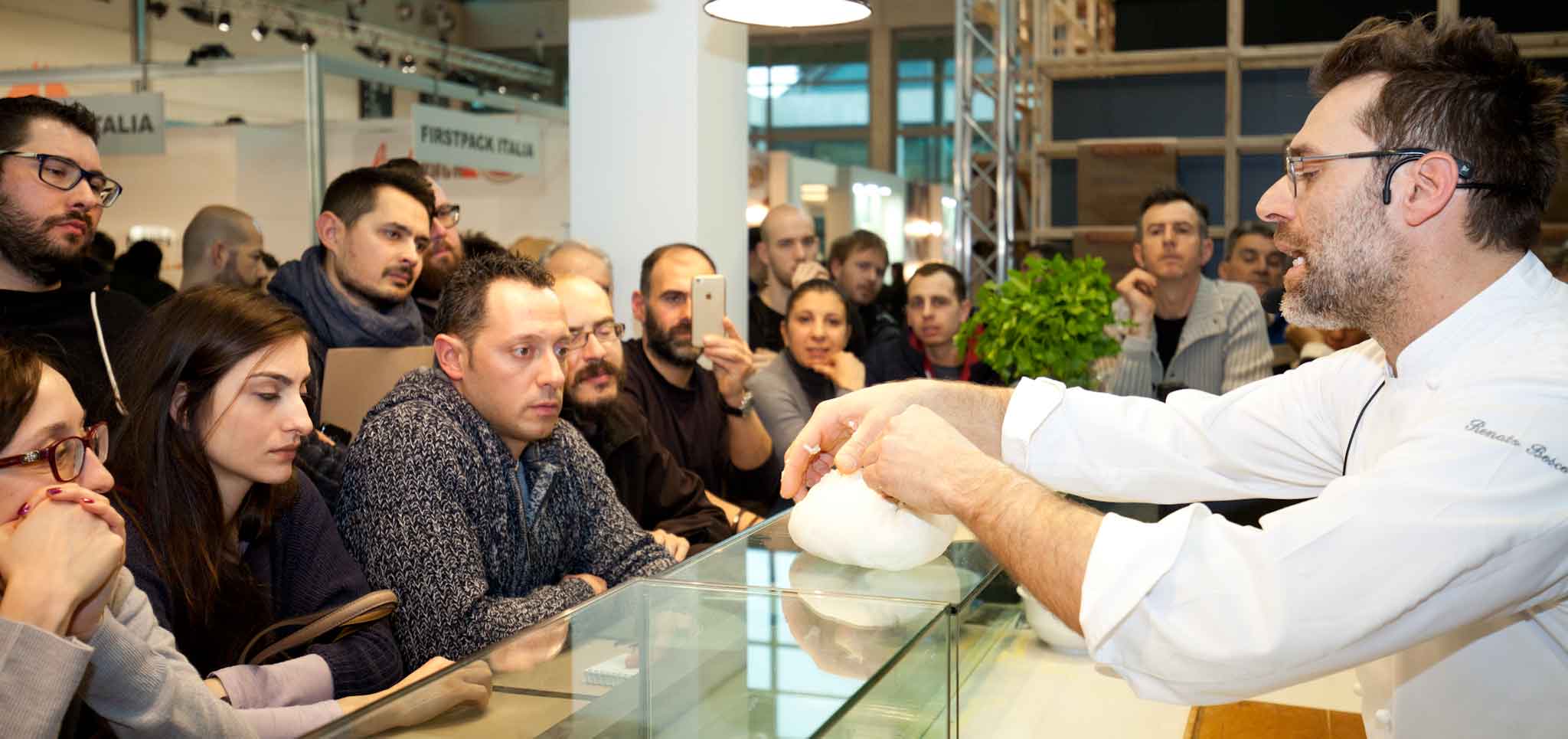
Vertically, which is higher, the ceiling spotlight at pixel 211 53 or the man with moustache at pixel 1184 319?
the ceiling spotlight at pixel 211 53

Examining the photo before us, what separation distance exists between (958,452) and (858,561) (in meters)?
0.43

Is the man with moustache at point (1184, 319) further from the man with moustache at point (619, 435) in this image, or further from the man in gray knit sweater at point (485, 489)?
the man in gray knit sweater at point (485, 489)

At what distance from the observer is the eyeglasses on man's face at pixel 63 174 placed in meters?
3.13

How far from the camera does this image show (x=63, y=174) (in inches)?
125

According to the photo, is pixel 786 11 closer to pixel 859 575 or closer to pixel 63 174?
pixel 63 174

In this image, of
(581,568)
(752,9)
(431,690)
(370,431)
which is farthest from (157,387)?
(752,9)

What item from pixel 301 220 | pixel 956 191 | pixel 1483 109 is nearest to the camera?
pixel 1483 109

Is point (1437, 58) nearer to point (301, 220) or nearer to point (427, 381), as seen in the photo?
point (427, 381)

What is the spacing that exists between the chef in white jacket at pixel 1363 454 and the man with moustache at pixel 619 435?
69.4 inches

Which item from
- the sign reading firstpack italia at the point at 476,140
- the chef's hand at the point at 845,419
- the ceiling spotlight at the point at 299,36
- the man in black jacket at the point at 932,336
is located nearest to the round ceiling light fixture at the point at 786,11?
the chef's hand at the point at 845,419

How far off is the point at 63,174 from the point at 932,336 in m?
3.44

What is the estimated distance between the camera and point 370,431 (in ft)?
8.87

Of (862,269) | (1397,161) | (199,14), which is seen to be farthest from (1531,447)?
(199,14)

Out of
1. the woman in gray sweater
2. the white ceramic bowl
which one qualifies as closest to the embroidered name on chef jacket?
the white ceramic bowl
